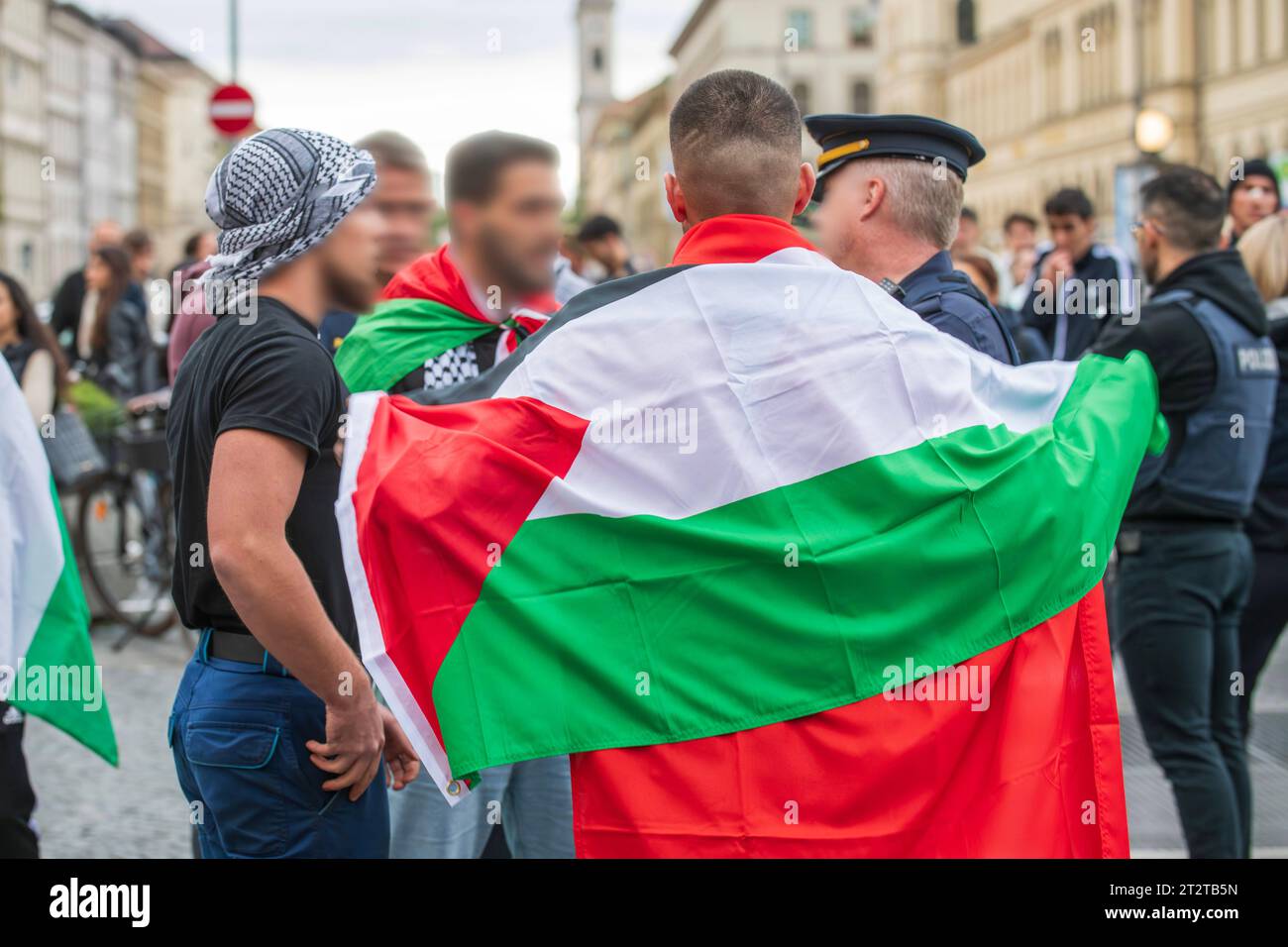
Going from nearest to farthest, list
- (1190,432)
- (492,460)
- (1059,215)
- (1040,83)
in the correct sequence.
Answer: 1. (492,460)
2. (1190,432)
3. (1059,215)
4. (1040,83)

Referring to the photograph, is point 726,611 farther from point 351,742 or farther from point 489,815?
point 489,815

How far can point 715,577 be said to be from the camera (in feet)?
10.2

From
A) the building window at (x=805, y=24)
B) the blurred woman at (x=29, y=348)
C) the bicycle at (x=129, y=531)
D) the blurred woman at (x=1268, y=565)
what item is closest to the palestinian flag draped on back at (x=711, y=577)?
the blurred woman at (x=1268, y=565)

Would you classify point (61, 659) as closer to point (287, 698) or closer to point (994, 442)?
point (287, 698)

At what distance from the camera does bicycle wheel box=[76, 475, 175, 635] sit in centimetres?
985

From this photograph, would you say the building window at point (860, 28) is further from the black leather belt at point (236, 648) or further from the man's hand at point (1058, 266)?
the black leather belt at point (236, 648)

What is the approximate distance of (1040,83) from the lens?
6256cm

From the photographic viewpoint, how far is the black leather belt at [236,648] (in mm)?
3156

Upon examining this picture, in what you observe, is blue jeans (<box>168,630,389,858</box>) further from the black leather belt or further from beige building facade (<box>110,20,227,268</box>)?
beige building facade (<box>110,20,227,268</box>)

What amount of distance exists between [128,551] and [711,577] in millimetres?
8040

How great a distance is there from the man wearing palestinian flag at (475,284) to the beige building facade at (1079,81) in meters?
27.6

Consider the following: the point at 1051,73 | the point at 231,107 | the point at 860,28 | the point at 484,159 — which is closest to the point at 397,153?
the point at 484,159
